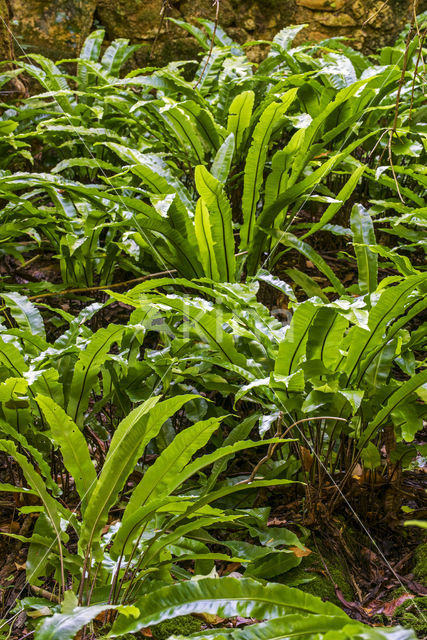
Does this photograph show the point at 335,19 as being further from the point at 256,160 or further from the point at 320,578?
the point at 320,578

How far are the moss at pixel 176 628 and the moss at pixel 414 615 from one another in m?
0.49

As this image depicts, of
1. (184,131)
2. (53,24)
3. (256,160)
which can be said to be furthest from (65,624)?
(53,24)

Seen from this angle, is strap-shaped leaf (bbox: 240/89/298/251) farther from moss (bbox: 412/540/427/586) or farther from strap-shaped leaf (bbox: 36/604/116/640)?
strap-shaped leaf (bbox: 36/604/116/640)

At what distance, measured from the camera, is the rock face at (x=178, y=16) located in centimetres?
414

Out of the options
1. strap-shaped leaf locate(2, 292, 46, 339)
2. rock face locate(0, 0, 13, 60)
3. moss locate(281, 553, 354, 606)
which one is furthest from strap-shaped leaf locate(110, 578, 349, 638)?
rock face locate(0, 0, 13, 60)

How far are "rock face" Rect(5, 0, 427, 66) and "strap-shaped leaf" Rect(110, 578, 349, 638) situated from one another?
3.76m

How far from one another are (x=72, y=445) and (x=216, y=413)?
2.18 ft

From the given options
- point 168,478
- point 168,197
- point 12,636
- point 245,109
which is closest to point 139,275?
point 168,197

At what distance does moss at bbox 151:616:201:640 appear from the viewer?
1.46 m

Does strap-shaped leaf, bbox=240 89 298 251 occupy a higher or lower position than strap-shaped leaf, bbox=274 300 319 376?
higher

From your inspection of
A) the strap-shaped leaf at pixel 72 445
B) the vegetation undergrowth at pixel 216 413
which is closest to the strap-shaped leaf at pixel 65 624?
the vegetation undergrowth at pixel 216 413

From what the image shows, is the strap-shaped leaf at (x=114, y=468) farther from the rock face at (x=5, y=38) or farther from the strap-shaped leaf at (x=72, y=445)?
the rock face at (x=5, y=38)

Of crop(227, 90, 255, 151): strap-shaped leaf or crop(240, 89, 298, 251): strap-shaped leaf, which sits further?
crop(227, 90, 255, 151): strap-shaped leaf

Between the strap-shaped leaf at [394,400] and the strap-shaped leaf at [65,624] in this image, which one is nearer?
the strap-shaped leaf at [65,624]
